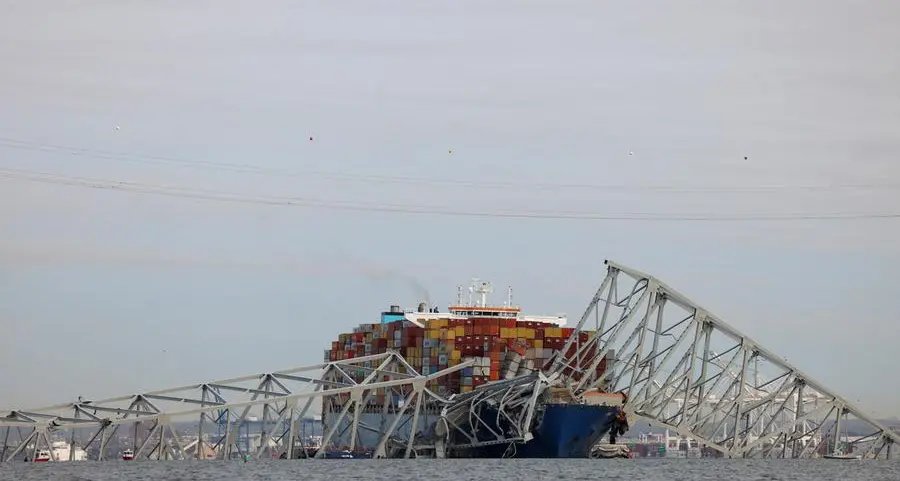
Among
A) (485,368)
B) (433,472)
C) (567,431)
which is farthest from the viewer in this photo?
(485,368)

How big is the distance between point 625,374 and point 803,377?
15.0 metres

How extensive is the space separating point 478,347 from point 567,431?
21019 mm

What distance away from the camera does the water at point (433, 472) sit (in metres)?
77.9

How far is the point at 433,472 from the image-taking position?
83000 millimetres

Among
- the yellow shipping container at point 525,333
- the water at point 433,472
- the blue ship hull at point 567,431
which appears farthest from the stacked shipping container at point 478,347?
the water at point 433,472

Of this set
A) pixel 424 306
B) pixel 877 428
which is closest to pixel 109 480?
pixel 877 428

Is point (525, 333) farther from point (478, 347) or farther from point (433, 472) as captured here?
point (433, 472)

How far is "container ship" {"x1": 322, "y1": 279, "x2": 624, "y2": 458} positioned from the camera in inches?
3915

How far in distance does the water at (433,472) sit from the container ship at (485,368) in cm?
251

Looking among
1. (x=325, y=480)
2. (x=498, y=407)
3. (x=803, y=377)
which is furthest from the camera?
(x=803, y=377)

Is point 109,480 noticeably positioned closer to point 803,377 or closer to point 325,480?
point 325,480

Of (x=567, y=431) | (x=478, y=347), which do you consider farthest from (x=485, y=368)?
(x=567, y=431)

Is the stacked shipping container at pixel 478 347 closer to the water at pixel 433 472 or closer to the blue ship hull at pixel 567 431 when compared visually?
the blue ship hull at pixel 567 431

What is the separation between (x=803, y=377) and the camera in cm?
10556
